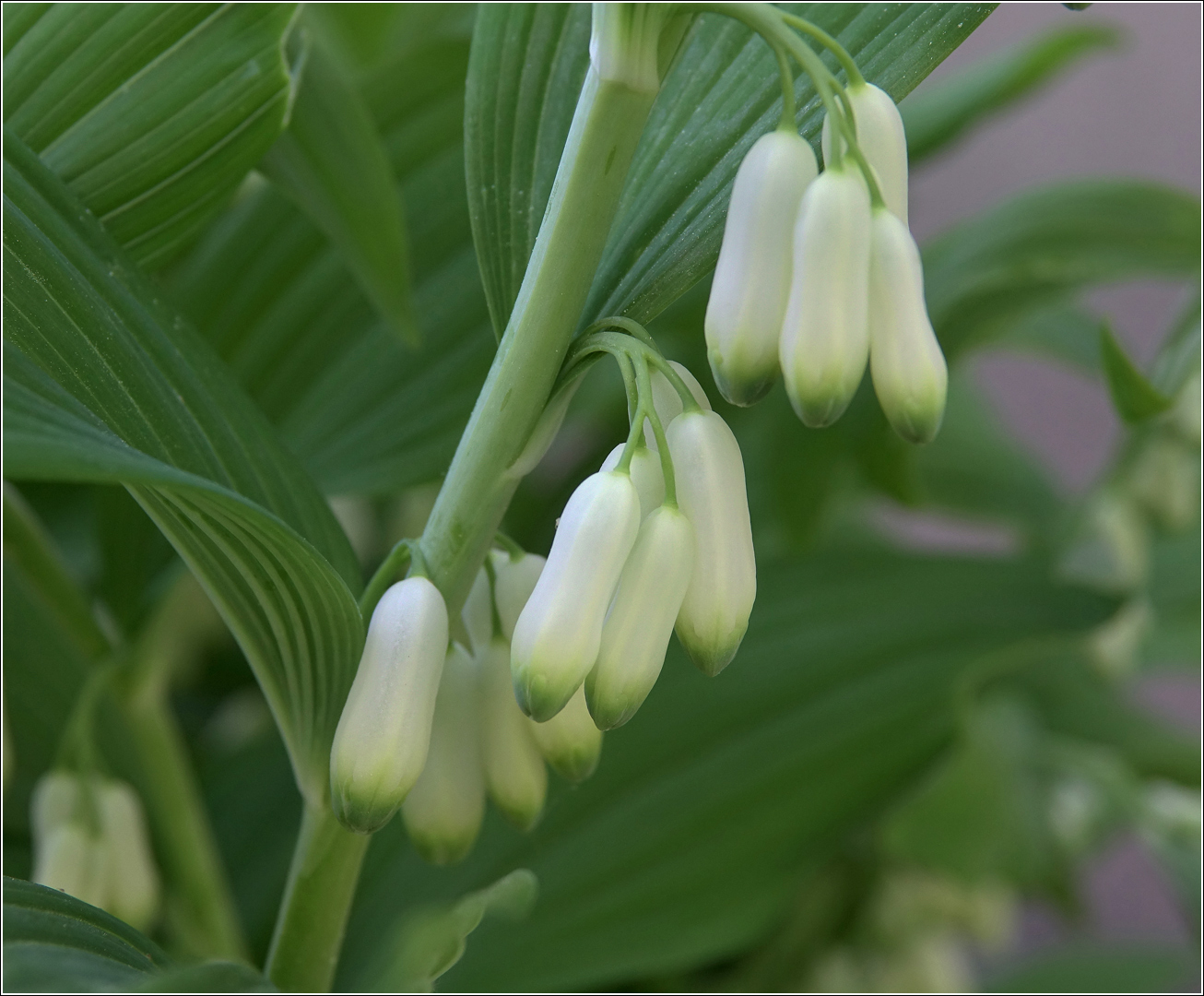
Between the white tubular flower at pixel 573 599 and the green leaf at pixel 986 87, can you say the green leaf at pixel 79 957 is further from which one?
the green leaf at pixel 986 87

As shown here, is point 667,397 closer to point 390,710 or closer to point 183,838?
→ point 390,710

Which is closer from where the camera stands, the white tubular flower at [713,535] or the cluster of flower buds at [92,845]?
the white tubular flower at [713,535]

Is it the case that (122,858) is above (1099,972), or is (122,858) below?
above

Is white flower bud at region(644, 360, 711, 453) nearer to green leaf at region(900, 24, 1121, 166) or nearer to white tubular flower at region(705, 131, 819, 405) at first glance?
white tubular flower at region(705, 131, 819, 405)

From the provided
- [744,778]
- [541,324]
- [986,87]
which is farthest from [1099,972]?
[541,324]

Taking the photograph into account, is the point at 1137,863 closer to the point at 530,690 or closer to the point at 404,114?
the point at 404,114

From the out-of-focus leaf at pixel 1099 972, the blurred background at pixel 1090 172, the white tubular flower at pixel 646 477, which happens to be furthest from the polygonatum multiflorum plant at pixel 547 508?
the blurred background at pixel 1090 172

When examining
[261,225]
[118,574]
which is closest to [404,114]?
[261,225]
